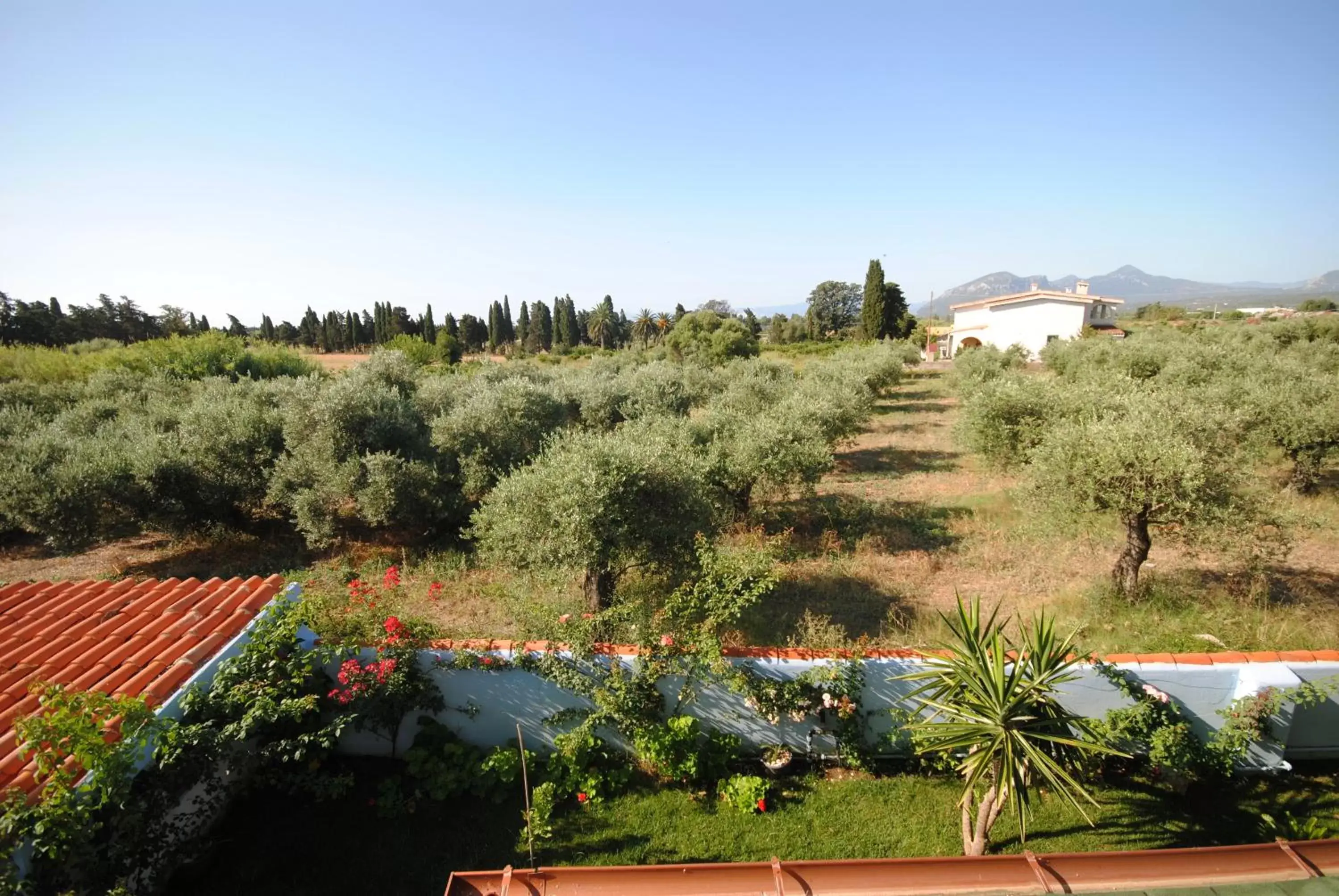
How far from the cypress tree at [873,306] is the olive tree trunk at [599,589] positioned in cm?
5096

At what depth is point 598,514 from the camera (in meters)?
7.65

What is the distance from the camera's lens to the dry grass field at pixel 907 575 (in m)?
7.87

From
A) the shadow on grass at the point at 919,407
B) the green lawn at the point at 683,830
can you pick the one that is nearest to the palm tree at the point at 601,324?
the shadow on grass at the point at 919,407

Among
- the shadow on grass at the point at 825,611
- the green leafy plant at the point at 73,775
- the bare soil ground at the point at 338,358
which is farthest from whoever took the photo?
the bare soil ground at the point at 338,358

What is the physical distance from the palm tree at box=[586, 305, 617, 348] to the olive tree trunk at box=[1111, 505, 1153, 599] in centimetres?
6231

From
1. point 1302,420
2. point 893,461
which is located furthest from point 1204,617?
point 893,461

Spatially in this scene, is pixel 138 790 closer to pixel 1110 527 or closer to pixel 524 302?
pixel 1110 527

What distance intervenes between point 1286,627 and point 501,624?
10700 mm

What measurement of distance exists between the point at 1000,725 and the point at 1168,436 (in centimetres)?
575

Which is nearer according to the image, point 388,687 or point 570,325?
point 388,687

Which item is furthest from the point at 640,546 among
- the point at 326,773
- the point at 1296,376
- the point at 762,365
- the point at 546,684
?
the point at 762,365

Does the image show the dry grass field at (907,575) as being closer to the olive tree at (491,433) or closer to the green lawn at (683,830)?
the green lawn at (683,830)

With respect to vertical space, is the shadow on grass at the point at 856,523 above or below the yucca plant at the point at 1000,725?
below

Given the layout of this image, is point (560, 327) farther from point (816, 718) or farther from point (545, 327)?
point (816, 718)
